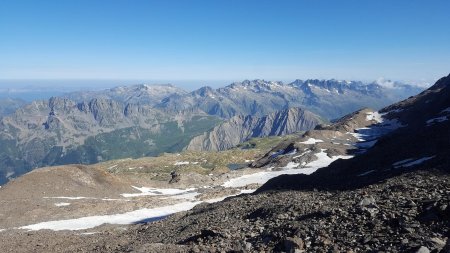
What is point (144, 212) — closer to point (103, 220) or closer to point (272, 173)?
point (103, 220)

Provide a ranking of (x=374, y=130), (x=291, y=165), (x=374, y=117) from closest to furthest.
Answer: (x=291, y=165) < (x=374, y=130) < (x=374, y=117)

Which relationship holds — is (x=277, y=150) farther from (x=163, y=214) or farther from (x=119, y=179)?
(x=163, y=214)

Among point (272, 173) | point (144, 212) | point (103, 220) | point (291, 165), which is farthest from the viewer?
point (291, 165)

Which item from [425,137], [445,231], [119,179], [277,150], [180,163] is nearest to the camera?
[445,231]

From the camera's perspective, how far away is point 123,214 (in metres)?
63.6

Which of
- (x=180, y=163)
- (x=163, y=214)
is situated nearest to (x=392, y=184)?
(x=163, y=214)

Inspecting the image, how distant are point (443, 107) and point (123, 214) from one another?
347 feet

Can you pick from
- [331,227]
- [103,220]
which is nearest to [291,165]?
[103,220]

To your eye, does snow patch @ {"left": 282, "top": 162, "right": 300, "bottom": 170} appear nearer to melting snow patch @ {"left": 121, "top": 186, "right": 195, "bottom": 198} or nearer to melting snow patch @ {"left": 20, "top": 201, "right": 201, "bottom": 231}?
melting snow patch @ {"left": 121, "top": 186, "right": 195, "bottom": 198}

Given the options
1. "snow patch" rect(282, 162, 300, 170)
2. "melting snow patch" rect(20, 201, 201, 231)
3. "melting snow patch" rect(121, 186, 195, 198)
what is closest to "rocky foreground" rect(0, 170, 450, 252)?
"melting snow patch" rect(20, 201, 201, 231)

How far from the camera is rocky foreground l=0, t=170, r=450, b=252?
63.8 ft

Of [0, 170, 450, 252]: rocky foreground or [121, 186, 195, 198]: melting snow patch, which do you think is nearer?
[0, 170, 450, 252]: rocky foreground

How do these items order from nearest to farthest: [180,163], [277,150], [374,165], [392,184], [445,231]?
[445,231] < [392,184] < [374,165] < [277,150] < [180,163]

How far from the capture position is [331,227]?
912 inches
